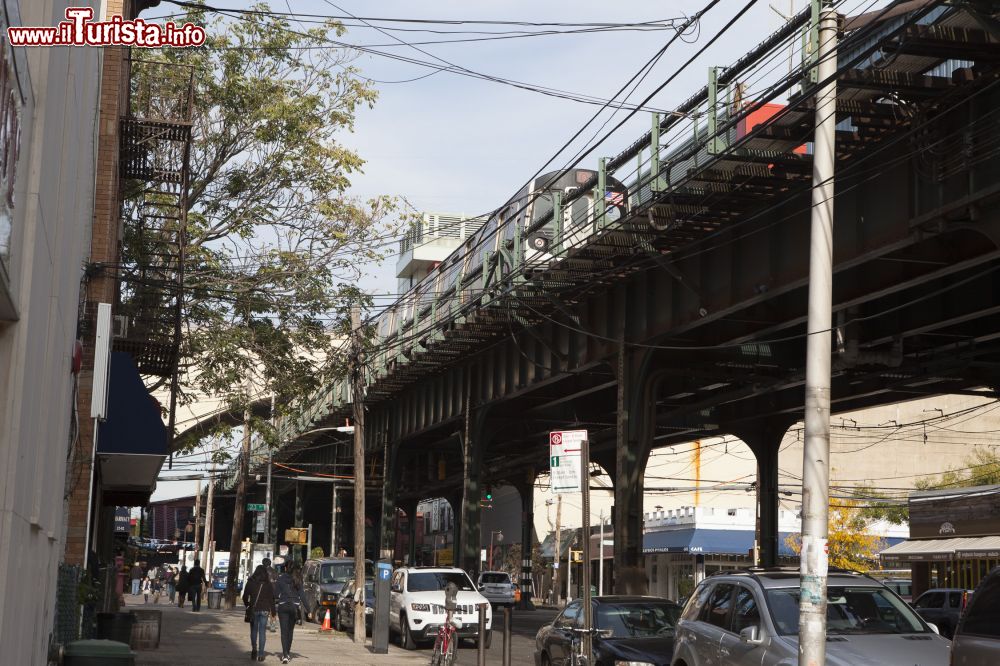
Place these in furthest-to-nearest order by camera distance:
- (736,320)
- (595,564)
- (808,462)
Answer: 1. (595,564)
2. (736,320)
3. (808,462)

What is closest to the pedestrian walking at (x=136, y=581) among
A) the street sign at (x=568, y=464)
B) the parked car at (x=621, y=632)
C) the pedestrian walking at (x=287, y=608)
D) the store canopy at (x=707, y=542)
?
the store canopy at (x=707, y=542)

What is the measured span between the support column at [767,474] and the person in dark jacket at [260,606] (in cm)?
2180

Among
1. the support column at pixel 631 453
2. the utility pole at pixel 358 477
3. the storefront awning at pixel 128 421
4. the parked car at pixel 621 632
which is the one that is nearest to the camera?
→ the parked car at pixel 621 632

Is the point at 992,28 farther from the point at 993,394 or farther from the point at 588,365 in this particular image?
the point at 993,394

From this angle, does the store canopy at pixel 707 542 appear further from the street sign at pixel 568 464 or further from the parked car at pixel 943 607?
the street sign at pixel 568 464

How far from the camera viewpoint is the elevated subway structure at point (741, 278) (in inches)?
699

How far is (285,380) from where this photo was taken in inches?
1105

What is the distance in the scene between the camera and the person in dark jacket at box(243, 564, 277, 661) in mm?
23109

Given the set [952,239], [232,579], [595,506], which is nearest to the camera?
[952,239]

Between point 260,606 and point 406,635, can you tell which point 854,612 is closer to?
point 260,606

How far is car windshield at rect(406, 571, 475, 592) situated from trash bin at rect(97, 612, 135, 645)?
1058 centimetres

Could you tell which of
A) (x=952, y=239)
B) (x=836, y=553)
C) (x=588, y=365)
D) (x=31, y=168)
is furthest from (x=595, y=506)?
(x=31, y=168)

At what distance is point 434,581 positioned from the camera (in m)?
31.3

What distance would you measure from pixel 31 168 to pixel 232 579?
158 feet
